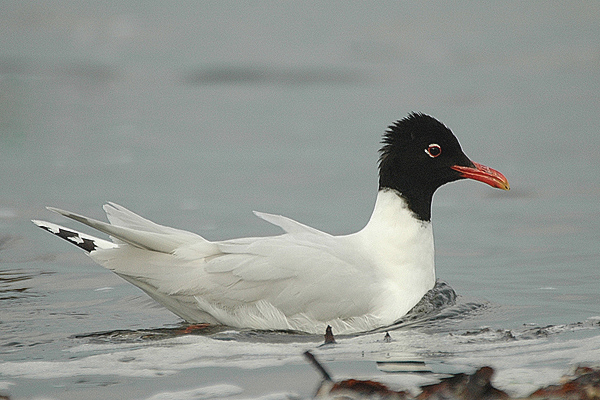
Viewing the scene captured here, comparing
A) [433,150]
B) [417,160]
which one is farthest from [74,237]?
[433,150]

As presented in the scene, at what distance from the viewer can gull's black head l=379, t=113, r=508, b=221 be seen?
649 cm

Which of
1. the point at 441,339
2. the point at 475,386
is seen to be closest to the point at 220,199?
the point at 441,339

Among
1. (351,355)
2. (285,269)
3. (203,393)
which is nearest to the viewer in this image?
(203,393)

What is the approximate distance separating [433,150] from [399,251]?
74cm

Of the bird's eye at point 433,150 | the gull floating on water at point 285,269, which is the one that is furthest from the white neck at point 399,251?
the bird's eye at point 433,150

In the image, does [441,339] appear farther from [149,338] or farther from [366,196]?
[366,196]

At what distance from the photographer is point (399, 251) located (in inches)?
250

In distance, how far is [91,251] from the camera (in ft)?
20.2

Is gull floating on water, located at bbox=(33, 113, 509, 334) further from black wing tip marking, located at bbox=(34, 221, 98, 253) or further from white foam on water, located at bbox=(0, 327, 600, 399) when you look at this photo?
white foam on water, located at bbox=(0, 327, 600, 399)

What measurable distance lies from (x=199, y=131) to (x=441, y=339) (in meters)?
7.76

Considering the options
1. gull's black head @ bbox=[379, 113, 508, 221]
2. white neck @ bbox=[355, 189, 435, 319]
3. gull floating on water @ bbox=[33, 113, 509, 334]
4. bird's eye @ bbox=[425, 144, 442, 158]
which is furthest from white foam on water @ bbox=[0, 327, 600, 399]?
bird's eye @ bbox=[425, 144, 442, 158]

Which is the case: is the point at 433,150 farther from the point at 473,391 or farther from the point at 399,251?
the point at 473,391

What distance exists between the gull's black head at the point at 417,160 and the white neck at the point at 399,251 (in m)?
0.08

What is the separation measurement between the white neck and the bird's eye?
13.9 inches
